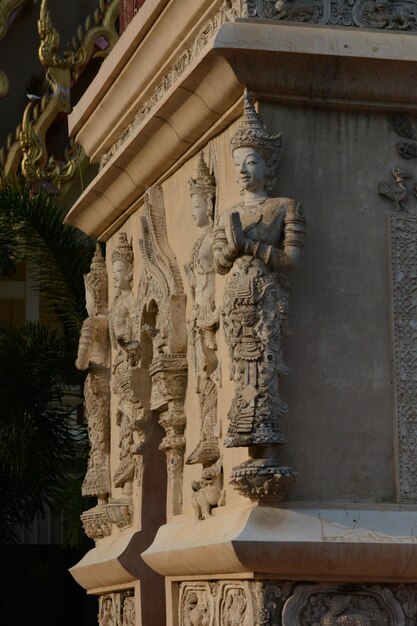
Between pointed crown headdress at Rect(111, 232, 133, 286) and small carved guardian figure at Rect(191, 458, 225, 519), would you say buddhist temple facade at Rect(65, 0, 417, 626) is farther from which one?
pointed crown headdress at Rect(111, 232, 133, 286)

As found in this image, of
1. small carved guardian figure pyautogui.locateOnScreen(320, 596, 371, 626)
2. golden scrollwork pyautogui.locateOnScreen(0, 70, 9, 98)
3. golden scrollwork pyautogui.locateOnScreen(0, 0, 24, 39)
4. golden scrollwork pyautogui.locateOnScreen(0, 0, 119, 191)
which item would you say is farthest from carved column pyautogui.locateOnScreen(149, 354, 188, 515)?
golden scrollwork pyautogui.locateOnScreen(0, 0, 24, 39)

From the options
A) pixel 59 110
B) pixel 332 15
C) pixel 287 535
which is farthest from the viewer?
pixel 59 110

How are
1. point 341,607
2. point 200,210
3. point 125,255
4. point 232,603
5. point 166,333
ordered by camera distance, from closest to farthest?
point 341,607 → point 232,603 → point 200,210 → point 166,333 → point 125,255

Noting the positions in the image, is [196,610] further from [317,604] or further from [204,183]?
[204,183]

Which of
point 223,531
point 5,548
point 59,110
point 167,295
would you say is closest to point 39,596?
point 5,548

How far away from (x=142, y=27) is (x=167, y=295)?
1916 mm

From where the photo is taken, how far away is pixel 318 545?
418 inches

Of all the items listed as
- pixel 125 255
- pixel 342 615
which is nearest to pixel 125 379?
pixel 125 255

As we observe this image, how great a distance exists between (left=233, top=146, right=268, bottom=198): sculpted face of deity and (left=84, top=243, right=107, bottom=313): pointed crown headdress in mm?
3808

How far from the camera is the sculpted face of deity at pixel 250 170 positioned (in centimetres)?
1106

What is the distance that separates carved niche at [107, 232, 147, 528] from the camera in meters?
13.6

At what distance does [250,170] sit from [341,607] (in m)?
2.49

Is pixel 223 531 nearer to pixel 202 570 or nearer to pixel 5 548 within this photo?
pixel 202 570

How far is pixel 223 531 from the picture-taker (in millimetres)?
10898
